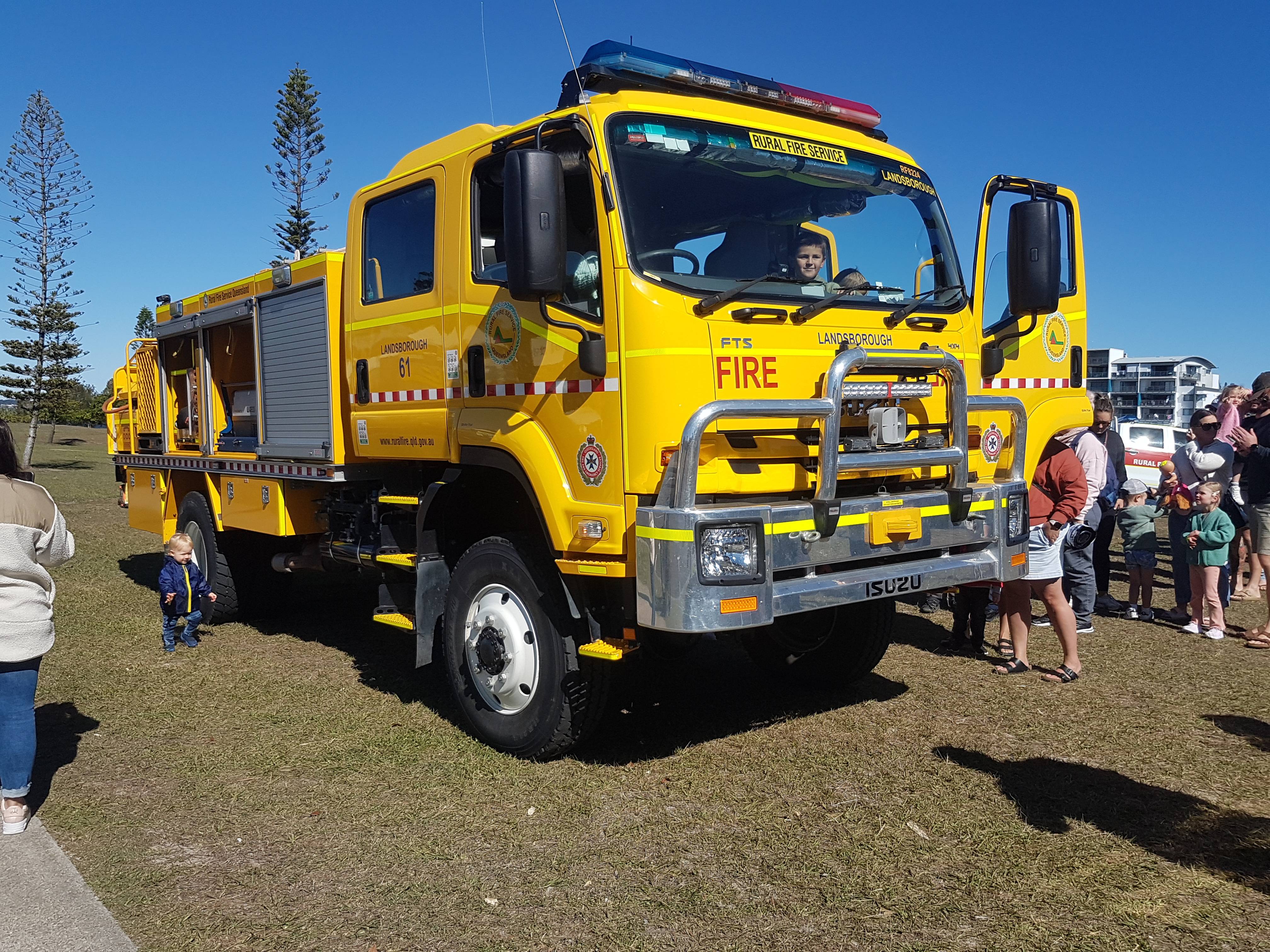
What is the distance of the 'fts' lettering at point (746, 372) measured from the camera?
4148 mm

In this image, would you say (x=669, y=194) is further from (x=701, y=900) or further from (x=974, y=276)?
(x=701, y=900)

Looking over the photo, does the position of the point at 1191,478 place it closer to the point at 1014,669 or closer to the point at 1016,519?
the point at 1014,669

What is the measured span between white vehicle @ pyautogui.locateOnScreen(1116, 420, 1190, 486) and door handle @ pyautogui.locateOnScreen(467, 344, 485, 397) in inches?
610

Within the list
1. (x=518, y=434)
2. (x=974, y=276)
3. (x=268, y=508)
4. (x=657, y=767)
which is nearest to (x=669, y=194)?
(x=518, y=434)

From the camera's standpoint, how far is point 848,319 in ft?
14.9

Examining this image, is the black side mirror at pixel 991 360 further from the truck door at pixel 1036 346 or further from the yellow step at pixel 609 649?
the yellow step at pixel 609 649

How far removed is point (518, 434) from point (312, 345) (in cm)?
240

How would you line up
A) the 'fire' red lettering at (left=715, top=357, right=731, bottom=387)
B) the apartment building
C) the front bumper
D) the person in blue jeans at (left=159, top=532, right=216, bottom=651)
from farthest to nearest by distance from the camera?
the apartment building, the person in blue jeans at (left=159, top=532, right=216, bottom=651), the 'fire' red lettering at (left=715, top=357, right=731, bottom=387), the front bumper

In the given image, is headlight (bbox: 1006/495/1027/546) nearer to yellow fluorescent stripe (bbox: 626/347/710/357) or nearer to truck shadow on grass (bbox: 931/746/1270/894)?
truck shadow on grass (bbox: 931/746/1270/894)

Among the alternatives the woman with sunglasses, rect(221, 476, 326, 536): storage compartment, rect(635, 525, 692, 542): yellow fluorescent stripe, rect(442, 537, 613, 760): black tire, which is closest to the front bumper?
rect(635, 525, 692, 542): yellow fluorescent stripe

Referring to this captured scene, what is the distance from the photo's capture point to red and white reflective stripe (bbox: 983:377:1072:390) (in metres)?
5.97

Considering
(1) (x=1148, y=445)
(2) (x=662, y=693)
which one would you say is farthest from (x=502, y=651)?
(1) (x=1148, y=445)

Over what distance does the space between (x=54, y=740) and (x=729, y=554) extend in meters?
3.90

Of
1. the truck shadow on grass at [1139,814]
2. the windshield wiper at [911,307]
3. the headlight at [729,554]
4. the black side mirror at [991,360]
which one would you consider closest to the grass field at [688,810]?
the truck shadow on grass at [1139,814]
